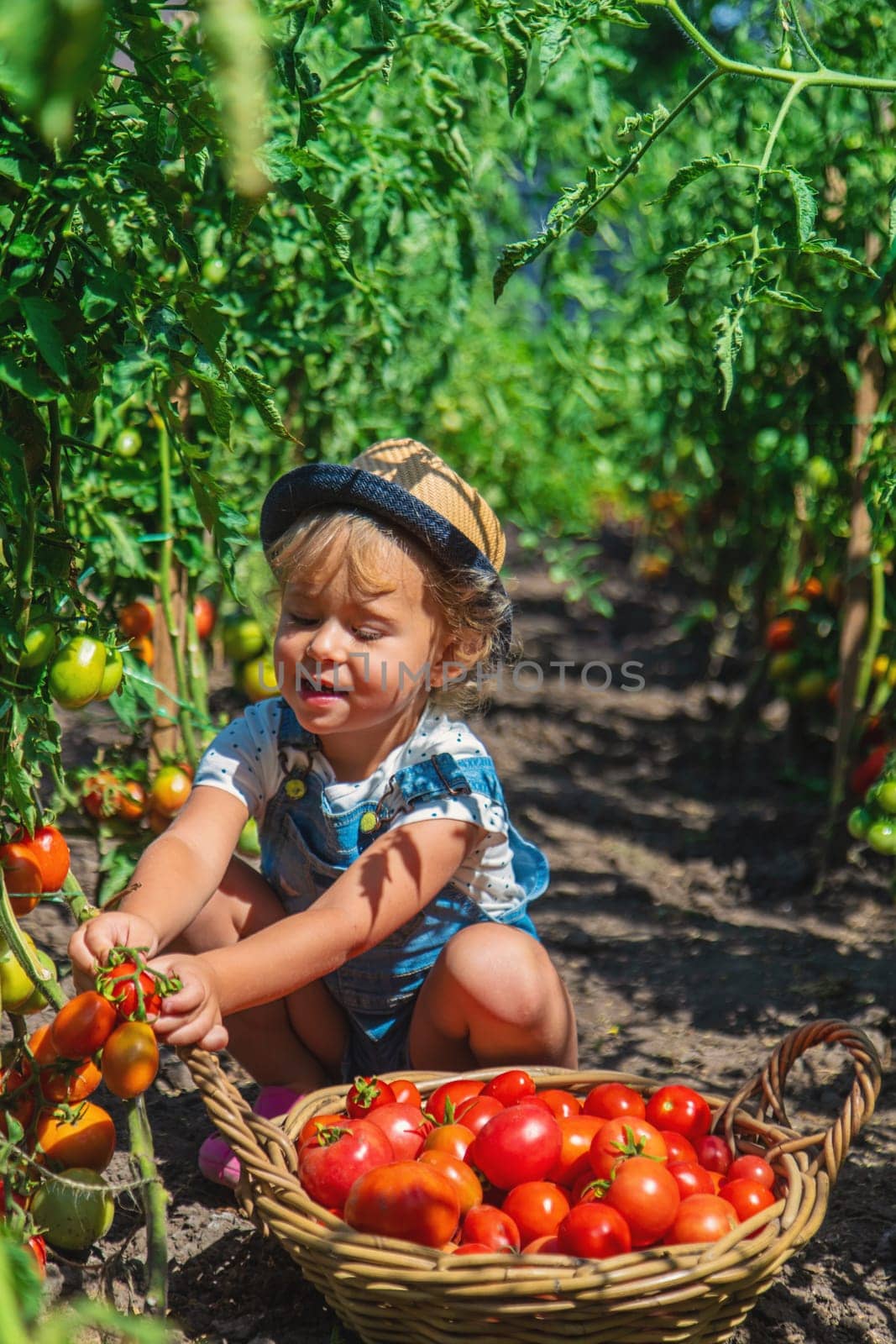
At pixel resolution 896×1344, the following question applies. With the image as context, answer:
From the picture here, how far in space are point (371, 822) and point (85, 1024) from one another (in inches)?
21.1

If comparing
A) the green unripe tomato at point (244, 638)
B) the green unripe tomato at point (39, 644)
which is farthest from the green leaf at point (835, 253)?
the green unripe tomato at point (244, 638)

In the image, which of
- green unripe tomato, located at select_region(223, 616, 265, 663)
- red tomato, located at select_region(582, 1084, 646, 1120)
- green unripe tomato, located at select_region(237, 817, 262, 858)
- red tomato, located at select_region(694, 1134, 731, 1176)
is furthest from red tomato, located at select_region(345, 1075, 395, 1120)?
green unripe tomato, located at select_region(223, 616, 265, 663)

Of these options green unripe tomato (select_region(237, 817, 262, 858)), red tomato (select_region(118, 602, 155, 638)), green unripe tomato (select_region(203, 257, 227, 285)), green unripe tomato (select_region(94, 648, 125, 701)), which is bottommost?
green unripe tomato (select_region(237, 817, 262, 858))

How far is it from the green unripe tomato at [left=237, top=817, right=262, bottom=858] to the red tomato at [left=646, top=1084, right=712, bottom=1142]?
75 cm

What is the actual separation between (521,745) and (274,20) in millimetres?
2594

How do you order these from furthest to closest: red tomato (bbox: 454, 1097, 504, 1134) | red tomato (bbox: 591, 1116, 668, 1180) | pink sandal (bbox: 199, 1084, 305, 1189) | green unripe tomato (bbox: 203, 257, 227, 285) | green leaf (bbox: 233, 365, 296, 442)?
green unripe tomato (bbox: 203, 257, 227, 285) < pink sandal (bbox: 199, 1084, 305, 1189) < red tomato (bbox: 454, 1097, 504, 1134) < red tomato (bbox: 591, 1116, 668, 1180) < green leaf (bbox: 233, 365, 296, 442)

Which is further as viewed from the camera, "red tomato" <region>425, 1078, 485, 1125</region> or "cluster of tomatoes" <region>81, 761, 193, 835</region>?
"cluster of tomatoes" <region>81, 761, 193, 835</region>

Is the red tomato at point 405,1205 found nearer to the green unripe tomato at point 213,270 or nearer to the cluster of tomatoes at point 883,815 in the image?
the cluster of tomatoes at point 883,815

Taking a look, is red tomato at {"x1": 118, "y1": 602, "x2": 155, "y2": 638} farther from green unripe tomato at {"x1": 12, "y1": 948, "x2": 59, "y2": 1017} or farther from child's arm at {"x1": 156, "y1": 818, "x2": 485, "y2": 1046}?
green unripe tomato at {"x1": 12, "y1": 948, "x2": 59, "y2": 1017}

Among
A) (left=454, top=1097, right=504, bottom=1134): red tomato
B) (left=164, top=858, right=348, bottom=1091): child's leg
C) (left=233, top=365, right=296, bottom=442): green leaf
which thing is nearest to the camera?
(left=233, top=365, right=296, bottom=442): green leaf

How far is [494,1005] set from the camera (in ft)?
4.58

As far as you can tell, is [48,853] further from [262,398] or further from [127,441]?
[127,441]

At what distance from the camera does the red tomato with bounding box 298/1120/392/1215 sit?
3.85 feet

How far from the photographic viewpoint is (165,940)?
128 cm
